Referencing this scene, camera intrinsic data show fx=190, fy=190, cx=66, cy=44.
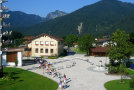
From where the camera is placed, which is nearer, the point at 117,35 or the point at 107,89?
the point at 107,89

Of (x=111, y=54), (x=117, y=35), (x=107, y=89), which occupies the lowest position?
(x=107, y=89)

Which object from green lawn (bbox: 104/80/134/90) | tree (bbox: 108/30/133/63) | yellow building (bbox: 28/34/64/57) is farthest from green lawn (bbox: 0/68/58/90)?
yellow building (bbox: 28/34/64/57)

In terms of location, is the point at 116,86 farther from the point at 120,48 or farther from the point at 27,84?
the point at 120,48

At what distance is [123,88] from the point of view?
827 inches

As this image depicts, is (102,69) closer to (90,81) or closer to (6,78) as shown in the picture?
(90,81)

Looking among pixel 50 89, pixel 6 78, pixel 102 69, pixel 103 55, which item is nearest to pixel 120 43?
pixel 102 69

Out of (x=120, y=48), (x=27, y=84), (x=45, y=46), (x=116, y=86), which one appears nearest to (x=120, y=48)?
(x=120, y=48)

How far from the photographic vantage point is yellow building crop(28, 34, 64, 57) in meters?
56.6

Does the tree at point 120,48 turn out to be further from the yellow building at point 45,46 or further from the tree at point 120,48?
the yellow building at point 45,46

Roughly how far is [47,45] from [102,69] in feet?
89.2

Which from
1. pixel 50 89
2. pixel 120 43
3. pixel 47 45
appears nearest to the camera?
pixel 50 89

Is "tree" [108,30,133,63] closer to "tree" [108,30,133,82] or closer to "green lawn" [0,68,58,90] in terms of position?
"tree" [108,30,133,82]

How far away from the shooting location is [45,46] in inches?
2240

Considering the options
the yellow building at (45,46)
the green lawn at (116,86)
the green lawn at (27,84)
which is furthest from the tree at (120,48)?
the yellow building at (45,46)
